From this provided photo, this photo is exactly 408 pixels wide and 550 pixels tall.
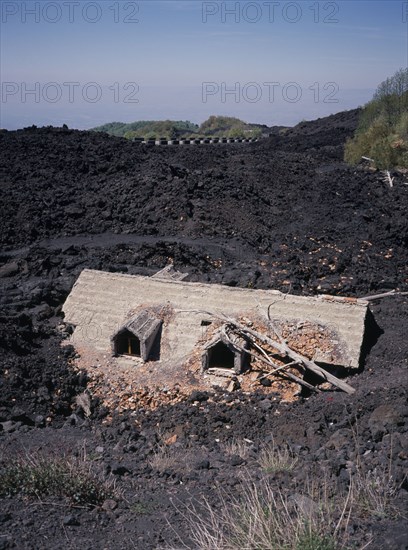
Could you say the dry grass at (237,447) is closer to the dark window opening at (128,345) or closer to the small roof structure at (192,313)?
the small roof structure at (192,313)

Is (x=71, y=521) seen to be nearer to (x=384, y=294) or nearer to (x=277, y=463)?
(x=277, y=463)

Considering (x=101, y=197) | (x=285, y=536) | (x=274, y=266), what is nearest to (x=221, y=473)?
(x=285, y=536)

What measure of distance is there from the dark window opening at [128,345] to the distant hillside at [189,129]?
4874 centimetres

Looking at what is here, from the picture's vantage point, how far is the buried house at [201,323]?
12719mm

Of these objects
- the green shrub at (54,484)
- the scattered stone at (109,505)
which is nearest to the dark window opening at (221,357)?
the green shrub at (54,484)

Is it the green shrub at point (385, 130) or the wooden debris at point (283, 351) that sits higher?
the green shrub at point (385, 130)

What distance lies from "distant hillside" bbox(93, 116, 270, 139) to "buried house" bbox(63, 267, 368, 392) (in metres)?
48.1

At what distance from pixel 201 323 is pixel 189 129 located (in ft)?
240

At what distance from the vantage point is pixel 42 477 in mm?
7758

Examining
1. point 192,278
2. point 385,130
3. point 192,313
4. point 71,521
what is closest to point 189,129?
point 385,130

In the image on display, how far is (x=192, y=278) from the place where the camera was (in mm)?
17875

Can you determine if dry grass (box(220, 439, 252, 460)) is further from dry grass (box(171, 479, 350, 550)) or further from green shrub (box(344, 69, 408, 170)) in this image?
green shrub (box(344, 69, 408, 170))

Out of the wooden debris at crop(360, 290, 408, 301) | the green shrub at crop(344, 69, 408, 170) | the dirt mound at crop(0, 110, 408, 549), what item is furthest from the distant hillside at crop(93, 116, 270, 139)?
the wooden debris at crop(360, 290, 408, 301)

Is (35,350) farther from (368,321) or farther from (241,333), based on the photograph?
(368,321)
